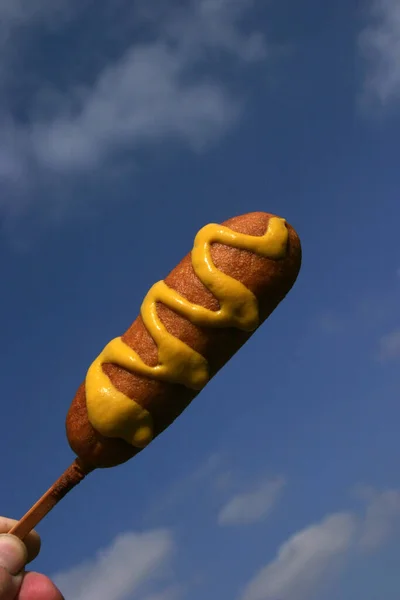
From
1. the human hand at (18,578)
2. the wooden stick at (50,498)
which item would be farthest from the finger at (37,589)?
the wooden stick at (50,498)

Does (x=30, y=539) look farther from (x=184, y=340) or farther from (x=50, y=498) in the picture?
(x=184, y=340)

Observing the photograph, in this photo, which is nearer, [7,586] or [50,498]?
[7,586]

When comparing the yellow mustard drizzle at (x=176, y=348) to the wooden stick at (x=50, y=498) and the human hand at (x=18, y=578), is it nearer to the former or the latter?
the wooden stick at (x=50, y=498)

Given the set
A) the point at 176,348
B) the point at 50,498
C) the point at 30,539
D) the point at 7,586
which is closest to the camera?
the point at 7,586

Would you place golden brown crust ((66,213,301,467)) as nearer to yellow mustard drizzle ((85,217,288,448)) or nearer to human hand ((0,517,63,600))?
yellow mustard drizzle ((85,217,288,448))

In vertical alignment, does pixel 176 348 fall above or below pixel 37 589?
above

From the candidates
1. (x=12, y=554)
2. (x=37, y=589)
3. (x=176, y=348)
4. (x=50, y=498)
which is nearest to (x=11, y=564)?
(x=12, y=554)

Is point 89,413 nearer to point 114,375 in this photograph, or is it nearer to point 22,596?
point 114,375
